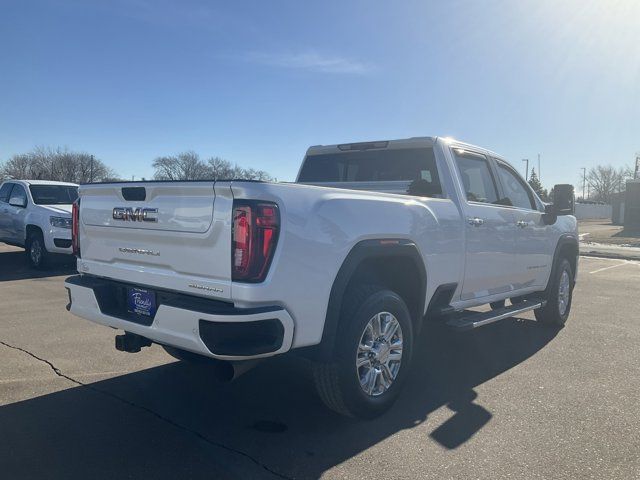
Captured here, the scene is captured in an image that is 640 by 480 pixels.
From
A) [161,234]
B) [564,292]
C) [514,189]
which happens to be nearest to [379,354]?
[161,234]

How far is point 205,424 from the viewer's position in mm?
3760

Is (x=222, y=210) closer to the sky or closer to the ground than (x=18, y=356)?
closer to the sky

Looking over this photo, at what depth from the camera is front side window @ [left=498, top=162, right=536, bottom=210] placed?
5973 millimetres

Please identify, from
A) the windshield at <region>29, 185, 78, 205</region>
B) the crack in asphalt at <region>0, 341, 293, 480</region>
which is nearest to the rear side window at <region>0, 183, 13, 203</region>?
the windshield at <region>29, 185, 78, 205</region>

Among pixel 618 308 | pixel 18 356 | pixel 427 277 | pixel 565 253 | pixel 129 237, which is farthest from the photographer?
pixel 618 308

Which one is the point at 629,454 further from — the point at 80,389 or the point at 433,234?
the point at 80,389

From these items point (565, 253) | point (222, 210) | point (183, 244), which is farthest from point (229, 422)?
point (565, 253)

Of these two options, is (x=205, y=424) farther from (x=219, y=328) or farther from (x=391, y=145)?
(x=391, y=145)

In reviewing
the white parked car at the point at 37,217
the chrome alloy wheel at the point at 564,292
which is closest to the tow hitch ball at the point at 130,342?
the chrome alloy wheel at the point at 564,292

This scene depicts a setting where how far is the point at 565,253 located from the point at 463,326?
126 inches

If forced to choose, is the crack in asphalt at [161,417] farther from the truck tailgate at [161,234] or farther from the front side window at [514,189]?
the front side window at [514,189]

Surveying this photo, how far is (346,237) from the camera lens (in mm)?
3529

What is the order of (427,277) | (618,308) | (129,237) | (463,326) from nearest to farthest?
(129,237) → (427,277) → (463,326) → (618,308)

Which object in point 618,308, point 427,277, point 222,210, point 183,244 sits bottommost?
point 618,308
